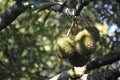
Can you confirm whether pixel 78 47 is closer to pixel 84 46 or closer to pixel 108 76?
pixel 84 46

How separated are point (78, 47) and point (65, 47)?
9 centimetres

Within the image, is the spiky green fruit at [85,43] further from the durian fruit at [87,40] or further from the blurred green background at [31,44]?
the blurred green background at [31,44]

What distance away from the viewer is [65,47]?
283 centimetres

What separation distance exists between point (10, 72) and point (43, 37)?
1.23m

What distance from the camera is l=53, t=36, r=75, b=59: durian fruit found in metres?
2.81

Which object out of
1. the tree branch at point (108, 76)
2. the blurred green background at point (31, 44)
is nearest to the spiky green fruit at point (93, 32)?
the tree branch at point (108, 76)

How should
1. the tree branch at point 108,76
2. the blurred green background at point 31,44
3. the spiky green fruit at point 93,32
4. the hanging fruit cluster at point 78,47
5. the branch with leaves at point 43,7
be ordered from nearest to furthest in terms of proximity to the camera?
→ 1. the branch with leaves at point 43,7
2. the tree branch at point 108,76
3. the hanging fruit cluster at point 78,47
4. the spiky green fruit at point 93,32
5. the blurred green background at point 31,44

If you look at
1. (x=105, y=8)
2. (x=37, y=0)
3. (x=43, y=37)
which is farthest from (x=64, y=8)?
(x=43, y=37)

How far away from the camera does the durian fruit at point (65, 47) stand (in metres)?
2.81

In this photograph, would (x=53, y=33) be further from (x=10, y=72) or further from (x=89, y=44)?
(x=89, y=44)

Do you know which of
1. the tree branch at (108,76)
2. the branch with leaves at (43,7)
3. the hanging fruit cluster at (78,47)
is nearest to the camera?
the branch with leaves at (43,7)

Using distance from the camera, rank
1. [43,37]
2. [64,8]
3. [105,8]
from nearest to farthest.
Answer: [64,8], [105,8], [43,37]

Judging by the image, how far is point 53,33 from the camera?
255 inches

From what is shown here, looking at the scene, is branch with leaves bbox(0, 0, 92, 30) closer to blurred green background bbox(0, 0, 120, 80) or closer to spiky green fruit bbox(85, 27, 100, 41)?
spiky green fruit bbox(85, 27, 100, 41)
